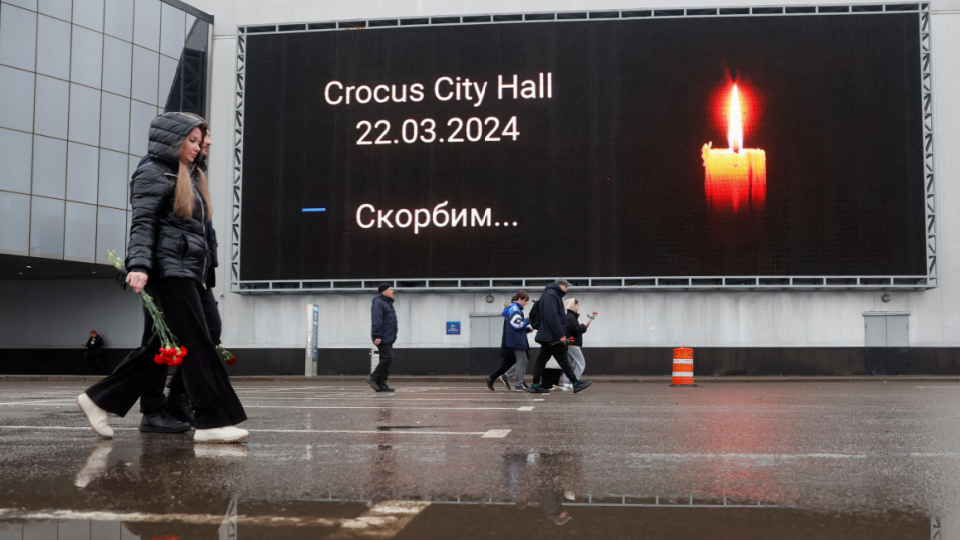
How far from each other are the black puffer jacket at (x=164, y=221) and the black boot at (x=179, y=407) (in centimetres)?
84

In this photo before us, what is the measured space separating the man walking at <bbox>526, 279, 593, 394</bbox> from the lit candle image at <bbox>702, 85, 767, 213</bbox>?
11.0m

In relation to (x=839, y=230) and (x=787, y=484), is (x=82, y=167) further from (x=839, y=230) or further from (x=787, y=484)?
(x=787, y=484)

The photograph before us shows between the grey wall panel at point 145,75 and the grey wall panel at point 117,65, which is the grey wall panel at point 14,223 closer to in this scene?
the grey wall panel at point 117,65

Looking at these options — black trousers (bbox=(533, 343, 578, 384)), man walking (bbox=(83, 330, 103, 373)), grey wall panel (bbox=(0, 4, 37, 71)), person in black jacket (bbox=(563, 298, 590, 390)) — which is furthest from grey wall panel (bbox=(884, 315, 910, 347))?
grey wall panel (bbox=(0, 4, 37, 71))

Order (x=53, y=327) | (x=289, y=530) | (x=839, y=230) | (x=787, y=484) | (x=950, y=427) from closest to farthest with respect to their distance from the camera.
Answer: (x=289, y=530)
(x=787, y=484)
(x=950, y=427)
(x=839, y=230)
(x=53, y=327)

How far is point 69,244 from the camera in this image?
2327cm

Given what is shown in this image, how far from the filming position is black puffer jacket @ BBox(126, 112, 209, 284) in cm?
Result: 475

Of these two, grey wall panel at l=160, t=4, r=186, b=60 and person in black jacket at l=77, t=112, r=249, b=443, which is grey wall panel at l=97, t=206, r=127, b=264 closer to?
grey wall panel at l=160, t=4, r=186, b=60

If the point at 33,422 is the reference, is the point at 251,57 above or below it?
above

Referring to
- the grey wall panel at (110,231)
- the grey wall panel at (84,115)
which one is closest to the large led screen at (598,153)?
the grey wall panel at (110,231)

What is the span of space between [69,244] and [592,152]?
47.1 ft

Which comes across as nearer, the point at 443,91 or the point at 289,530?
the point at 289,530

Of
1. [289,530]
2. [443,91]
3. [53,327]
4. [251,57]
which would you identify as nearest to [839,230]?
[443,91]

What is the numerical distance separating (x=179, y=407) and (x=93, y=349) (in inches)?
894
